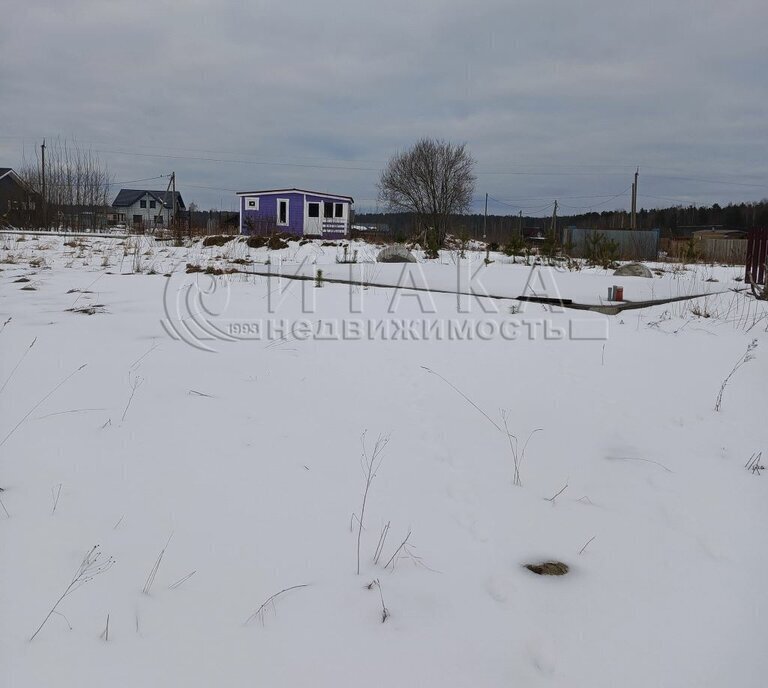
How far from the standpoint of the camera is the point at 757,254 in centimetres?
968

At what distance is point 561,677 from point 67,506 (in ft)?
5.21

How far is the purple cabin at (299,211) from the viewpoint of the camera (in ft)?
91.4

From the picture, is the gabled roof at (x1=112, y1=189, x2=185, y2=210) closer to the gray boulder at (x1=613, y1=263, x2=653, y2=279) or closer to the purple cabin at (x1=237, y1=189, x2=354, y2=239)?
the purple cabin at (x1=237, y1=189, x2=354, y2=239)

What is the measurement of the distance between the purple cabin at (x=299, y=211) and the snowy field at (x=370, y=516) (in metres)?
24.3

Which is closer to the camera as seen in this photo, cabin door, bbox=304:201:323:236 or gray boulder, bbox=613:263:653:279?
gray boulder, bbox=613:263:653:279

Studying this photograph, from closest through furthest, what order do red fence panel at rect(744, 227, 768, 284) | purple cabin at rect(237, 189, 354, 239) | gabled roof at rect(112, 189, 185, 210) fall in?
red fence panel at rect(744, 227, 768, 284), purple cabin at rect(237, 189, 354, 239), gabled roof at rect(112, 189, 185, 210)

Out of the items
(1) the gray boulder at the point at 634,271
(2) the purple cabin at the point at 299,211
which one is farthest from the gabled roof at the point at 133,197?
(1) the gray boulder at the point at 634,271

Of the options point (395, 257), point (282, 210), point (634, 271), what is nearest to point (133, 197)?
point (282, 210)

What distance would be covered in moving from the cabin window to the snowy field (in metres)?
24.5

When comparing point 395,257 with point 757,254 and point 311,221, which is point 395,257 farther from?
point 311,221

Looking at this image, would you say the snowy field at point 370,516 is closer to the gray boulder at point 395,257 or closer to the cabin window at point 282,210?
the gray boulder at point 395,257

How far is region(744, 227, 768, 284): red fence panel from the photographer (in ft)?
31.0

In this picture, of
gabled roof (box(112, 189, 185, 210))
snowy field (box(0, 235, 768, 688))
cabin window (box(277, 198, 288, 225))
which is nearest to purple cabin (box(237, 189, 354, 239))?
cabin window (box(277, 198, 288, 225))

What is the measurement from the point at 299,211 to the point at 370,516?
89.3 ft
